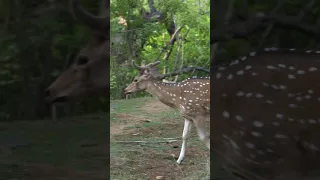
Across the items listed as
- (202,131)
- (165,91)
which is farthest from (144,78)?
(202,131)

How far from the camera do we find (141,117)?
543cm

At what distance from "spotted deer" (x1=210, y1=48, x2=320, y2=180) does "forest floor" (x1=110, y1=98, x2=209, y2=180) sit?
1.16 metres

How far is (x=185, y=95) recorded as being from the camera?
3.78 m

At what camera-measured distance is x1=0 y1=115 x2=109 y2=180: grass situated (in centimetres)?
238

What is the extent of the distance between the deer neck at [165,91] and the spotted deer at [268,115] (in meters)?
1.43

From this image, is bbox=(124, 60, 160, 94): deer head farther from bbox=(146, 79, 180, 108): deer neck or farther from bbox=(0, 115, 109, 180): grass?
bbox=(0, 115, 109, 180): grass

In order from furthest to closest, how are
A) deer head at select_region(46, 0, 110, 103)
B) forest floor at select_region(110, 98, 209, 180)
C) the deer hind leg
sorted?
Answer: forest floor at select_region(110, 98, 209, 180) → the deer hind leg → deer head at select_region(46, 0, 110, 103)

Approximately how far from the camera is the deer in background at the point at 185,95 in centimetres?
366

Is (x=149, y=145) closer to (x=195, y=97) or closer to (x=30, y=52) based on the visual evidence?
(x=195, y=97)

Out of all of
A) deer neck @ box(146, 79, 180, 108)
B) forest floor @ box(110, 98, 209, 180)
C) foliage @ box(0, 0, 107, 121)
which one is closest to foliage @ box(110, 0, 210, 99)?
forest floor @ box(110, 98, 209, 180)

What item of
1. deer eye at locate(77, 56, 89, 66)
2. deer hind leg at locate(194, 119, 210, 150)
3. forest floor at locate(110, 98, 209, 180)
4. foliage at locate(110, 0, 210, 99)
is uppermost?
foliage at locate(110, 0, 210, 99)

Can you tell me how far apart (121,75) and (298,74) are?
3362mm

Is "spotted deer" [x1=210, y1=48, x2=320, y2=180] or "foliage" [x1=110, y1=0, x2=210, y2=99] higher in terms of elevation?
"foliage" [x1=110, y1=0, x2=210, y2=99]

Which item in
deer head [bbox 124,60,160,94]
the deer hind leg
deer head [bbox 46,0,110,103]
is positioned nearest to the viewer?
deer head [bbox 46,0,110,103]
